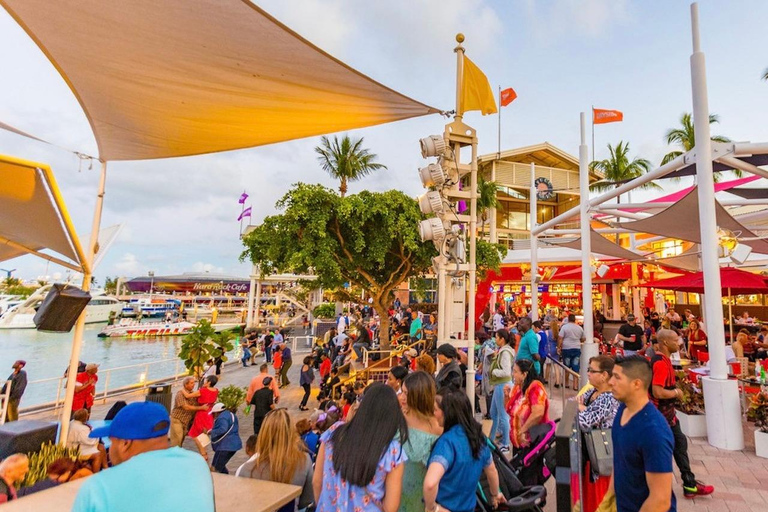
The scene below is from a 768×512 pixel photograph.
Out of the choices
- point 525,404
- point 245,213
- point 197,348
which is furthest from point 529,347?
point 245,213

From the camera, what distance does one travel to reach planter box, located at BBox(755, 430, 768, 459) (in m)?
4.47

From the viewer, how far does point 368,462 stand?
1.93m

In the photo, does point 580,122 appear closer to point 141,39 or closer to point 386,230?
point 386,230

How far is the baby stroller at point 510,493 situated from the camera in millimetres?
2406

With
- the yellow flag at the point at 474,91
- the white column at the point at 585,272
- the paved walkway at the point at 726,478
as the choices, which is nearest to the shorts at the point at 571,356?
the white column at the point at 585,272

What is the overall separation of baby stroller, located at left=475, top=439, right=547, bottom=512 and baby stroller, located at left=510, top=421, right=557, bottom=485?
0.36m

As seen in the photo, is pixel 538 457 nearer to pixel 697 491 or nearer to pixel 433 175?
pixel 697 491

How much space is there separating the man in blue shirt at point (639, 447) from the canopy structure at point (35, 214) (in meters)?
5.01

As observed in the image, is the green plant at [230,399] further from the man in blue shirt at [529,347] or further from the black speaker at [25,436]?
the man in blue shirt at [529,347]

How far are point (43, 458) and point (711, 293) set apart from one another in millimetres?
8259

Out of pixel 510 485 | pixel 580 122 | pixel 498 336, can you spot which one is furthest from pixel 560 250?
pixel 510 485

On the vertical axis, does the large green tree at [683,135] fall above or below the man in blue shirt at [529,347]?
above

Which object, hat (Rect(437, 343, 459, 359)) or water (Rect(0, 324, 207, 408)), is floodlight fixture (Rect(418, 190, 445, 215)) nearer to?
hat (Rect(437, 343, 459, 359))

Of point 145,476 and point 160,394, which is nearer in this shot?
point 145,476
